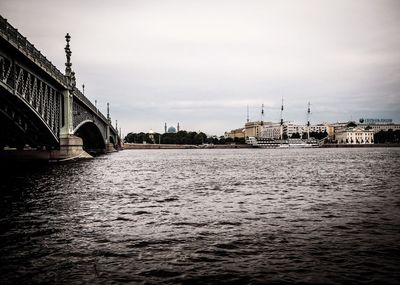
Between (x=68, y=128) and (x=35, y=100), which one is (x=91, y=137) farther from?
(x=35, y=100)

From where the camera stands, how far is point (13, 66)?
34.4 metres

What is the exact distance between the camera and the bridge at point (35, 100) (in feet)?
108

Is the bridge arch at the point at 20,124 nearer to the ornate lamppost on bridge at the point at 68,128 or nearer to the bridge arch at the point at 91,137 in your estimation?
the ornate lamppost on bridge at the point at 68,128

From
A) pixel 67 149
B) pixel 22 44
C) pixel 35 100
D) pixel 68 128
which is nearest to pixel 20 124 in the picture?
pixel 35 100

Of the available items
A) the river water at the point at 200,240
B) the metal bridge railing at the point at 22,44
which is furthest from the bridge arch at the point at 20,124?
the river water at the point at 200,240

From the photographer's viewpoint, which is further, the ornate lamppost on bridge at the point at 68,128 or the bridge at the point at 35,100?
the ornate lamppost on bridge at the point at 68,128

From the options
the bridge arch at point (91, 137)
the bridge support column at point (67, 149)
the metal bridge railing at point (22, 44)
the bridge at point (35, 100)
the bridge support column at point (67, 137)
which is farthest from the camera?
the bridge arch at point (91, 137)

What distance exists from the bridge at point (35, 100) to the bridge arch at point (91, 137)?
1112 centimetres

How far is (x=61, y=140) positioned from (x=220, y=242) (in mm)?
48494

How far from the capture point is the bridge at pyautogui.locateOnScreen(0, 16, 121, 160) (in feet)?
108

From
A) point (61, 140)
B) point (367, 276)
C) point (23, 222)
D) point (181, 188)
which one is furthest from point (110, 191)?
point (61, 140)

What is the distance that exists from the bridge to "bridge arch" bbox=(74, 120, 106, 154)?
11.1 m

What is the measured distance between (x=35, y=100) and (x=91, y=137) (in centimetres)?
5230

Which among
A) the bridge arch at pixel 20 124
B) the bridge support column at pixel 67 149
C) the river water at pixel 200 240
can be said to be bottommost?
the river water at pixel 200 240
